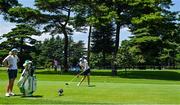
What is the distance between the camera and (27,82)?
20156mm

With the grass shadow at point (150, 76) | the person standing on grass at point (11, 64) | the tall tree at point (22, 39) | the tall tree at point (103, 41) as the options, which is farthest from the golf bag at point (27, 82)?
the tall tree at point (103, 41)

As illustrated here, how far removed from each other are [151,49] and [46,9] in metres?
15.8

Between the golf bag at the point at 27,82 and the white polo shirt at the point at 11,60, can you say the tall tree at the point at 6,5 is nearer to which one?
the golf bag at the point at 27,82

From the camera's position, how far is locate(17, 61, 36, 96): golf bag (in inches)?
785

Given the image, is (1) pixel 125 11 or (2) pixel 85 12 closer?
(1) pixel 125 11

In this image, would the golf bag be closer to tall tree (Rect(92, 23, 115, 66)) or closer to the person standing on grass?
the person standing on grass

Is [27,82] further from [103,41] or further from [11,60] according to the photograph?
[103,41]

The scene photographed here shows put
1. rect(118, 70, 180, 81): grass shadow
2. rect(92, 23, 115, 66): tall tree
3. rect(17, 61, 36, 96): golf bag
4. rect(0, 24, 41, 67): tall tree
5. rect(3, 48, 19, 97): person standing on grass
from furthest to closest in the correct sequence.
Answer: rect(92, 23, 115, 66): tall tree, rect(0, 24, 41, 67): tall tree, rect(118, 70, 180, 81): grass shadow, rect(17, 61, 36, 96): golf bag, rect(3, 48, 19, 97): person standing on grass

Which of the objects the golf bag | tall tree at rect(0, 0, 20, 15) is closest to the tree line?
tall tree at rect(0, 0, 20, 15)

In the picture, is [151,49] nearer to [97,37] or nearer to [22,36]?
[22,36]

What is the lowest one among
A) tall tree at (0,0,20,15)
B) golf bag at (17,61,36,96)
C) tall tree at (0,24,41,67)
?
golf bag at (17,61,36,96)

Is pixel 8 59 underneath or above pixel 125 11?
underneath

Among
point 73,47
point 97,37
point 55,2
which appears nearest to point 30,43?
point 55,2

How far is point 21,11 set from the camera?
192 ft
